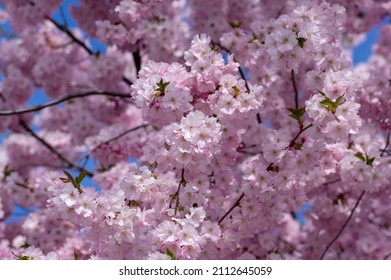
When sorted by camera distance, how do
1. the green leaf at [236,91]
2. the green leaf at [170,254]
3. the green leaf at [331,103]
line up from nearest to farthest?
the green leaf at [170,254], the green leaf at [331,103], the green leaf at [236,91]

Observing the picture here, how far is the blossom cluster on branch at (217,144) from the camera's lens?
13.6 ft

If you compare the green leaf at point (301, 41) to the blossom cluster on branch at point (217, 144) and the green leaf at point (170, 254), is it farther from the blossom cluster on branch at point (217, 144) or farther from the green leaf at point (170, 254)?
the green leaf at point (170, 254)

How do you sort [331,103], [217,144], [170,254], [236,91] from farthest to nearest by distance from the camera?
[217,144], [236,91], [331,103], [170,254]

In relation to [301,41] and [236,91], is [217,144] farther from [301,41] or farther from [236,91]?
[301,41]

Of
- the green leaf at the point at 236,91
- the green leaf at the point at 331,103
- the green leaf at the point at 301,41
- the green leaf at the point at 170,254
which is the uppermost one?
the green leaf at the point at 301,41

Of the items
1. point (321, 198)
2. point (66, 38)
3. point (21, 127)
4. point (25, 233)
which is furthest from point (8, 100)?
point (321, 198)

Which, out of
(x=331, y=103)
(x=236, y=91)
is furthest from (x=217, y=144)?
(x=331, y=103)

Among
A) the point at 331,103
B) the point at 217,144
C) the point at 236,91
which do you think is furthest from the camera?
the point at 217,144

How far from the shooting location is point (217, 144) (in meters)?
4.59

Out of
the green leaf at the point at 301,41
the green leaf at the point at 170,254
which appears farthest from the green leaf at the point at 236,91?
the green leaf at the point at 170,254

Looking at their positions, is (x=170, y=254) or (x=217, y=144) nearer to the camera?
(x=170, y=254)

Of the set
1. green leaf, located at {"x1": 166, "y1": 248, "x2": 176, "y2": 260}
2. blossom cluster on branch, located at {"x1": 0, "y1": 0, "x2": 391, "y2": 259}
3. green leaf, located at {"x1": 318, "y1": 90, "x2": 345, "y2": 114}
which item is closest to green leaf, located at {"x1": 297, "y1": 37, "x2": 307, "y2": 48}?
blossom cluster on branch, located at {"x1": 0, "y1": 0, "x2": 391, "y2": 259}
